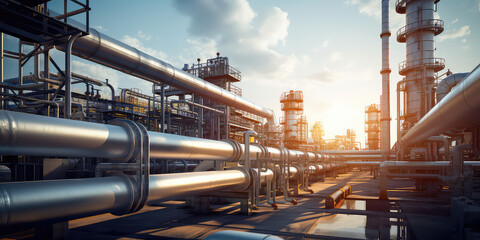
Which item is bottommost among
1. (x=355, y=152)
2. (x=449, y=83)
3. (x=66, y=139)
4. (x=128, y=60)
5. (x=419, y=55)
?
(x=355, y=152)

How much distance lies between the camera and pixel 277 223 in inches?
302

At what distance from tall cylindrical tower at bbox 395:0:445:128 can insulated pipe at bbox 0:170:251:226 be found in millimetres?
21164

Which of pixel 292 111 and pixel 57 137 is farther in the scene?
pixel 292 111

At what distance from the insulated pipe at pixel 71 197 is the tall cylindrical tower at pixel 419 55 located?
21.2 m

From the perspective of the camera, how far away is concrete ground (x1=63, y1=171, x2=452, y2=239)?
6.62 meters

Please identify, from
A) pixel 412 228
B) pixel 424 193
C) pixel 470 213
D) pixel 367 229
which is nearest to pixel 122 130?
pixel 367 229

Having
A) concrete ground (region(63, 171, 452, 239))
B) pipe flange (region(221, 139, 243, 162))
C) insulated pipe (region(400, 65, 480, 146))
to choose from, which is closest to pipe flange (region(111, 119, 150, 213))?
concrete ground (region(63, 171, 452, 239))

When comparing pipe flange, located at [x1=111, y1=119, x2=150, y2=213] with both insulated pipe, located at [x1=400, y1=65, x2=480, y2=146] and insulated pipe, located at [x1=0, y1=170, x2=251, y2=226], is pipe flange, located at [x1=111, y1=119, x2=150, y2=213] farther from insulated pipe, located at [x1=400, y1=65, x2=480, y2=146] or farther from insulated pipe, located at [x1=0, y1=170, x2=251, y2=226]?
insulated pipe, located at [x1=400, y1=65, x2=480, y2=146]

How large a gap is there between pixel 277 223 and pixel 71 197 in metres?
5.66

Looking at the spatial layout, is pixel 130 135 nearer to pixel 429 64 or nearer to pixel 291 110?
pixel 429 64

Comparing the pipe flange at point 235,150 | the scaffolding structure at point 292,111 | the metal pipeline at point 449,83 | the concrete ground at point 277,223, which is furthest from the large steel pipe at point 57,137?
the scaffolding structure at point 292,111

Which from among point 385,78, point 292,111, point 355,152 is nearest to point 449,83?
point 385,78

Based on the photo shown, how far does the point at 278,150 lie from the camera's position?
36.2 ft

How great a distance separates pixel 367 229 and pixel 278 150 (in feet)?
14.6
